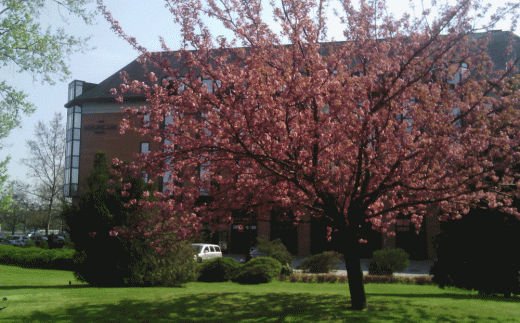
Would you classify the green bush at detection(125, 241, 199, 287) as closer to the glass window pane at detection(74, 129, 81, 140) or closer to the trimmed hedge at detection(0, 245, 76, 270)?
the trimmed hedge at detection(0, 245, 76, 270)

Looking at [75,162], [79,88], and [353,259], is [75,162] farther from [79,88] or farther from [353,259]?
[353,259]

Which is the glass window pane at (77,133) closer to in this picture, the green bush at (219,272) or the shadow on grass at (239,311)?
the green bush at (219,272)

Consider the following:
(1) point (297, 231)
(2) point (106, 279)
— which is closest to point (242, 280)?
(2) point (106, 279)

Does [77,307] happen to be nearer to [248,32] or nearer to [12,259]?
[248,32]

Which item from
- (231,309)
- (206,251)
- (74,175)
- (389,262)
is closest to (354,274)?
(231,309)

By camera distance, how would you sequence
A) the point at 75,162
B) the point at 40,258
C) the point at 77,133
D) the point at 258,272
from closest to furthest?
the point at 258,272, the point at 40,258, the point at 75,162, the point at 77,133

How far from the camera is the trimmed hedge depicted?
2423cm

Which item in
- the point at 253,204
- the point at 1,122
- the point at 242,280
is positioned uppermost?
the point at 1,122

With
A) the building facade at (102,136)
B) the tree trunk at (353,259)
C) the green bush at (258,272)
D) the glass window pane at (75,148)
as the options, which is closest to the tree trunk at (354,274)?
the tree trunk at (353,259)

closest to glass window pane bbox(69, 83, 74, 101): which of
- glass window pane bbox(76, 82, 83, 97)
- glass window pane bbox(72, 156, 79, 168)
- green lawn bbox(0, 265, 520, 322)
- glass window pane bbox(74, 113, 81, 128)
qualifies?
glass window pane bbox(76, 82, 83, 97)

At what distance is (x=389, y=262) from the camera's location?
2088cm

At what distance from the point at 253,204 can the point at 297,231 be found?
30.7 meters

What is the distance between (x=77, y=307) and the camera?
31.9 ft

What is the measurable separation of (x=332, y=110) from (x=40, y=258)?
888 inches
